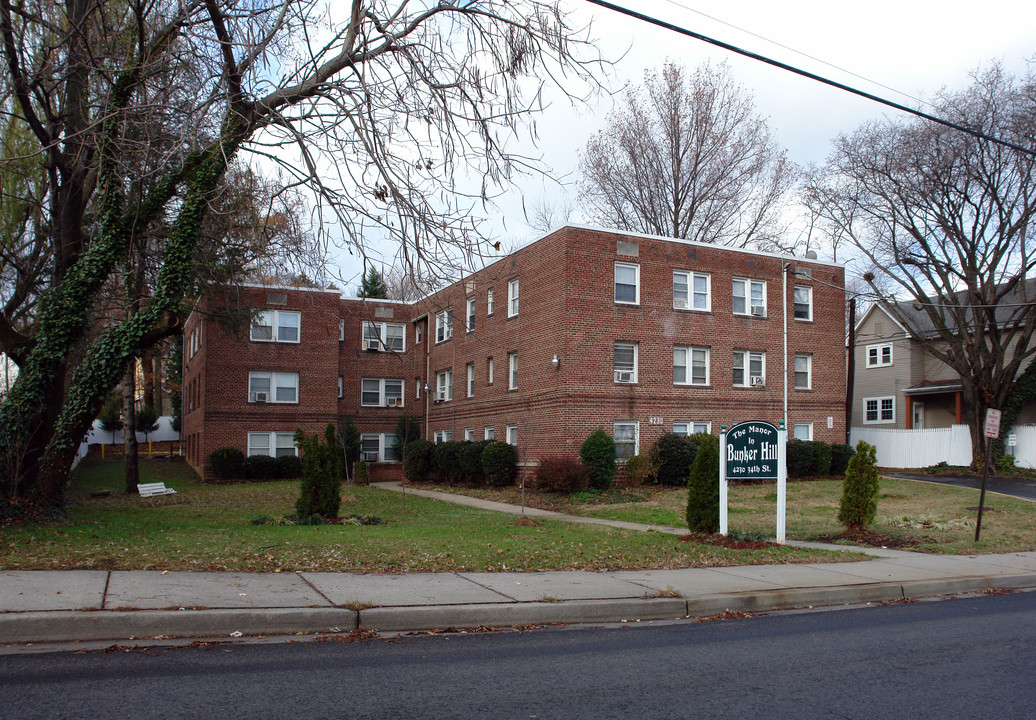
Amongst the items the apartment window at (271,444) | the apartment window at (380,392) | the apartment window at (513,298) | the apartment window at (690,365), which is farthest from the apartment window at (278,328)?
the apartment window at (690,365)

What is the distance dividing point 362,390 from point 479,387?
9.54 meters

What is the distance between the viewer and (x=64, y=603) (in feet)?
22.3

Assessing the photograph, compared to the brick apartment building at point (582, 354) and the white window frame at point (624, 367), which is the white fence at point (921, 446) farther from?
the white window frame at point (624, 367)

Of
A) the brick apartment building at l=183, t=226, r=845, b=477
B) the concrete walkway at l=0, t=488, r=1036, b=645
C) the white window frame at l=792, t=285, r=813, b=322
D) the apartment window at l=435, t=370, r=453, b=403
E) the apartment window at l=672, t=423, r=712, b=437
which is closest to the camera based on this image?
the concrete walkway at l=0, t=488, r=1036, b=645

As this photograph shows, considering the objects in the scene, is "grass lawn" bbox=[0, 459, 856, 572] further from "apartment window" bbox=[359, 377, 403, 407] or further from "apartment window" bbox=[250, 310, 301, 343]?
"apartment window" bbox=[359, 377, 403, 407]

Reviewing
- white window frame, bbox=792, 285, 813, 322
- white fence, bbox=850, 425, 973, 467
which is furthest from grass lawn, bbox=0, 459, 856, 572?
white fence, bbox=850, 425, 973, 467

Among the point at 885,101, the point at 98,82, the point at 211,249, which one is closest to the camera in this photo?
the point at 885,101

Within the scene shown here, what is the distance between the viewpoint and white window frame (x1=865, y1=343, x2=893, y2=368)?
145 ft

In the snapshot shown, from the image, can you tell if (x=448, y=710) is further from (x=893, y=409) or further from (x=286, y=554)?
(x=893, y=409)

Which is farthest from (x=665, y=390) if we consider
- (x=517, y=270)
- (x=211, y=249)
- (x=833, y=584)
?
(x=833, y=584)

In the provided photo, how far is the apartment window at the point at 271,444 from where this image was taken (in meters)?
34.9

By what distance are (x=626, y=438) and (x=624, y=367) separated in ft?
7.93

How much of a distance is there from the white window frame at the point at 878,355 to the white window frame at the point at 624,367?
22.9 meters

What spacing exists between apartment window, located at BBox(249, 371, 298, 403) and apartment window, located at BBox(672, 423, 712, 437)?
1686 cm
